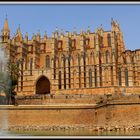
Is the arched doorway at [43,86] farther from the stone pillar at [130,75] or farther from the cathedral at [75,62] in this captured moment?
the stone pillar at [130,75]

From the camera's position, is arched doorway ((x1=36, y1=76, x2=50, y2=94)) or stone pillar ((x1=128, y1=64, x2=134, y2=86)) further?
arched doorway ((x1=36, y1=76, x2=50, y2=94))

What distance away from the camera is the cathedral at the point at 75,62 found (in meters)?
47.7

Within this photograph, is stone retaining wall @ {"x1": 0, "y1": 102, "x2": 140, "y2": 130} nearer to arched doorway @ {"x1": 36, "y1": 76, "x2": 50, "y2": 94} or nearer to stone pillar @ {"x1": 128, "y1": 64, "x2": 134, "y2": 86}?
stone pillar @ {"x1": 128, "y1": 64, "x2": 134, "y2": 86}

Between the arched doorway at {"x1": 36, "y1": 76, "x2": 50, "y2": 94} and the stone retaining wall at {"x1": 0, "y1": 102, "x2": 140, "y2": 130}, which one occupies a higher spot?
the arched doorway at {"x1": 36, "y1": 76, "x2": 50, "y2": 94}

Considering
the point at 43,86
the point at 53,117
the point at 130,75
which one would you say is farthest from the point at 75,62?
the point at 53,117

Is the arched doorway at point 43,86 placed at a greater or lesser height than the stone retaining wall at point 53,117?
greater

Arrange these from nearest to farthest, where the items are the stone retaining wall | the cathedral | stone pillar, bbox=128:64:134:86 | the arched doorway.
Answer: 1. the stone retaining wall
2. stone pillar, bbox=128:64:134:86
3. the cathedral
4. the arched doorway

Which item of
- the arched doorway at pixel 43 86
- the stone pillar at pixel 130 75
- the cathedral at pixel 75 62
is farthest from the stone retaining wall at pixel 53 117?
the arched doorway at pixel 43 86

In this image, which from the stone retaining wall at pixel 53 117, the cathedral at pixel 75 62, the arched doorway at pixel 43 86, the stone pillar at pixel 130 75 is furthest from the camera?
the arched doorway at pixel 43 86

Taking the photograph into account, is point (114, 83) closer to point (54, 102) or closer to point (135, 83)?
point (135, 83)

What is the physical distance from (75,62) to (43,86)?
650 centimetres

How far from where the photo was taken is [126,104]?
98.5ft

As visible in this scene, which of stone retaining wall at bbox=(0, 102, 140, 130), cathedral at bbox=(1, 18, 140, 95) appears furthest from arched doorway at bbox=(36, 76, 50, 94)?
stone retaining wall at bbox=(0, 102, 140, 130)

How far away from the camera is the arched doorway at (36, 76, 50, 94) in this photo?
52.5 metres
